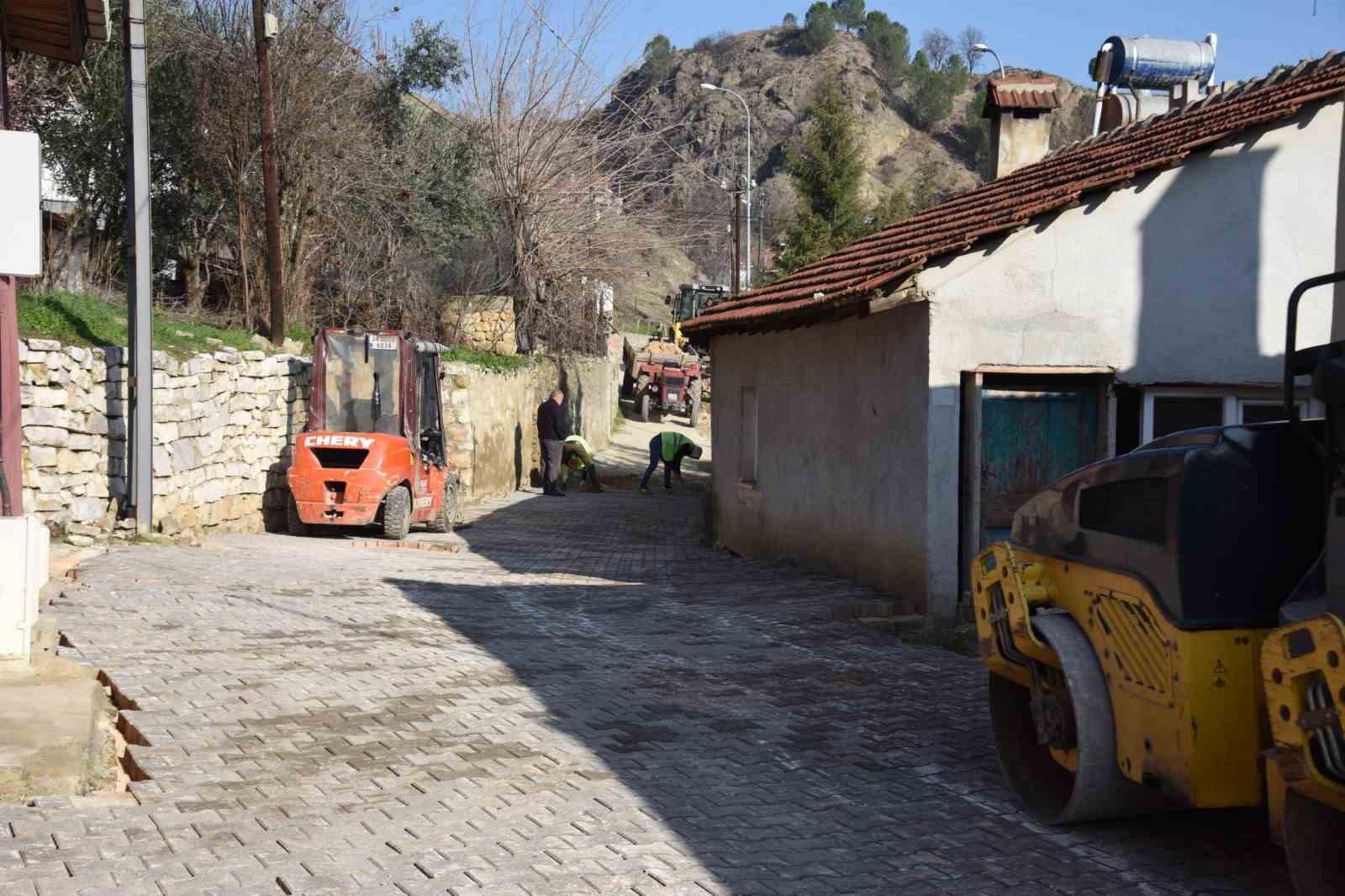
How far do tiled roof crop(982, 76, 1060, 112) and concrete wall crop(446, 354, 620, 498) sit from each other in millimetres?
10393

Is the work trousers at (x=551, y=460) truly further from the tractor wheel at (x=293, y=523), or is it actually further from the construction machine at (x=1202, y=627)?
the construction machine at (x=1202, y=627)

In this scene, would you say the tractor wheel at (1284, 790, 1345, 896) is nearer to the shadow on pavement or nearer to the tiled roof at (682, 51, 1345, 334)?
the shadow on pavement

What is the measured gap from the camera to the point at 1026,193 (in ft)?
42.3

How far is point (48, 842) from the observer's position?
4.91 m

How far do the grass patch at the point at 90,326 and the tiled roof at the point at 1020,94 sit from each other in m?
10.1

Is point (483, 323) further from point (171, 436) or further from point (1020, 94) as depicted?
point (1020, 94)

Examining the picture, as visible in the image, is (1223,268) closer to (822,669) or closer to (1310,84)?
(1310,84)

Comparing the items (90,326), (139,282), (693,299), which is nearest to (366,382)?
(90,326)

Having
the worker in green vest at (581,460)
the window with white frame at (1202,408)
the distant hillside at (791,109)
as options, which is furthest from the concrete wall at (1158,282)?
the distant hillside at (791,109)

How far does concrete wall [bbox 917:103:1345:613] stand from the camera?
1095 cm

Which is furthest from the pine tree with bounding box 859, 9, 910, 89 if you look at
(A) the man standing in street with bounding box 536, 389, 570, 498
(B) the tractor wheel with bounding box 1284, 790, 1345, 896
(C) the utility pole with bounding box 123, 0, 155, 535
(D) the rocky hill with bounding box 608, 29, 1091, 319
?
(B) the tractor wheel with bounding box 1284, 790, 1345, 896

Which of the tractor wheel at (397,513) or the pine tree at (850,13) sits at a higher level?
the pine tree at (850,13)

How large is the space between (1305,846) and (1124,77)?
1489 centimetres

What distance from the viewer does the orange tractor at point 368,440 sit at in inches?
651
